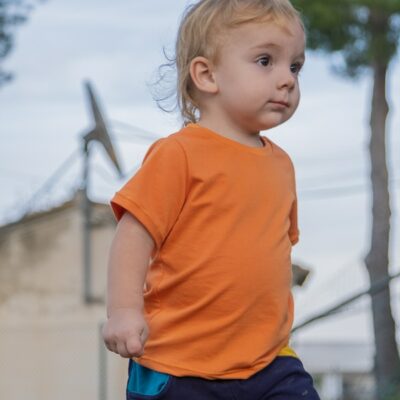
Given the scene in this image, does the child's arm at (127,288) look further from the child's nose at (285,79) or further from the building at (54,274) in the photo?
the building at (54,274)

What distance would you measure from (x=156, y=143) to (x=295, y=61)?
410mm

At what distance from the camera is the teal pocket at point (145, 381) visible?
11.2ft

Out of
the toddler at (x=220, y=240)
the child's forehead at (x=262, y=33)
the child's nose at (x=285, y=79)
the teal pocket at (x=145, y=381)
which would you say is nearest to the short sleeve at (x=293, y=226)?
the toddler at (x=220, y=240)

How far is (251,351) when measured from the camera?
3430mm

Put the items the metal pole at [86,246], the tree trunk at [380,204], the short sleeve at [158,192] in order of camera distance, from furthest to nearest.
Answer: the metal pole at [86,246], the tree trunk at [380,204], the short sleeve at [158,192]

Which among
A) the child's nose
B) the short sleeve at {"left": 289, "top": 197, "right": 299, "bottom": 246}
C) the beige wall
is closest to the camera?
the child's nose

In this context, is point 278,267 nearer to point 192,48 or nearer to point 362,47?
point 192,48

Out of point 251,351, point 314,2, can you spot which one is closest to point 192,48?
point 251,351

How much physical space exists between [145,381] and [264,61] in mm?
836

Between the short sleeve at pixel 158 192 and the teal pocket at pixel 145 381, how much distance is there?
31 centimetres

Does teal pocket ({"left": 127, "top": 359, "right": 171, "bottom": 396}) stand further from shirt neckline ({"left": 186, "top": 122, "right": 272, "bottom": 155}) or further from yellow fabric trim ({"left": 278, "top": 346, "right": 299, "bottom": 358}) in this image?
shirt neckline ({"left": 186, "top": 122, "right": 272, "bottom": 155})

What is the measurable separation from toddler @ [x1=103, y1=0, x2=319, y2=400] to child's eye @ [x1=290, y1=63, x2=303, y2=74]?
2 cm

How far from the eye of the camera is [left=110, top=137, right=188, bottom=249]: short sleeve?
3373 mm

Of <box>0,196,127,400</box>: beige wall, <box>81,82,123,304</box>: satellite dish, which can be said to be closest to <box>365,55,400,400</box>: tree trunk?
<box>0,196,127,400</box>: beige wall
